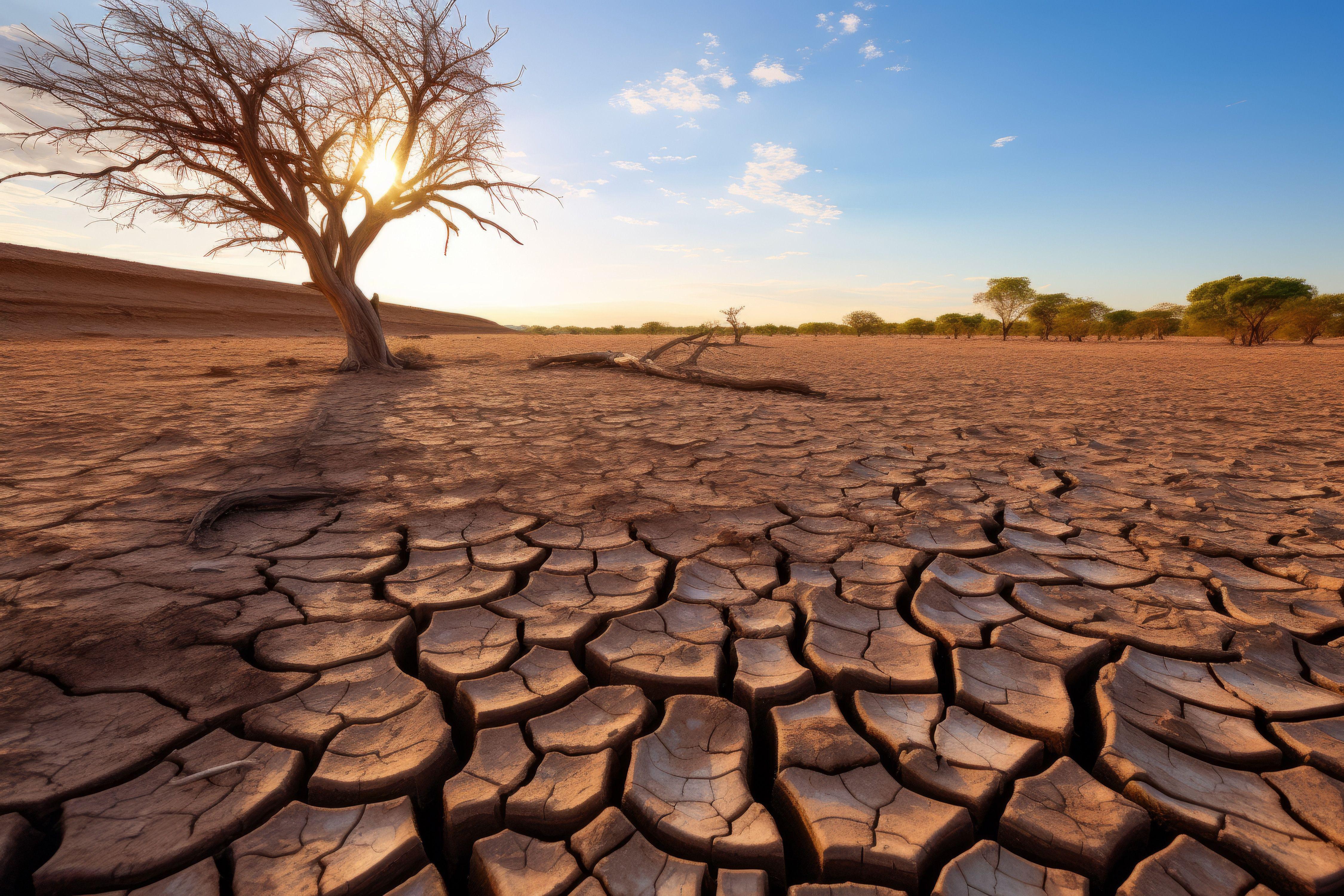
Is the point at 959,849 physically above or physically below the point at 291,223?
below

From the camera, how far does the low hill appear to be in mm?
12617

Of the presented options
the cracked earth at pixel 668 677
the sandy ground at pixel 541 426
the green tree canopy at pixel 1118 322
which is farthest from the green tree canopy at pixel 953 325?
the cracked earth at pixel 668 677

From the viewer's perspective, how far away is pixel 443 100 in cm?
738

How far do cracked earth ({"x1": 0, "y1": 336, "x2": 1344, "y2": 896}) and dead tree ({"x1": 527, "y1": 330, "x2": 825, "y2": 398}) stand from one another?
263 centimetres

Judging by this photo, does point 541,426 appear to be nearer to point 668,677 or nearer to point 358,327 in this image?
point 668,677

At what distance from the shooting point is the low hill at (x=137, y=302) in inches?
497

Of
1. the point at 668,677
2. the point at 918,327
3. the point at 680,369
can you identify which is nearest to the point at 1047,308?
the point at 918,327

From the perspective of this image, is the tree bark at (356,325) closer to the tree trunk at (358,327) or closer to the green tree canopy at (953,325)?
the tree trunk at (358,327)

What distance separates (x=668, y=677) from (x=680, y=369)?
5522 mm

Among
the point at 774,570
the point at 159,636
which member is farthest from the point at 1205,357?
the point at 159,636

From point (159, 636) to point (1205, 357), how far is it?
18.6 m

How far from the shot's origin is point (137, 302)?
15.3 m

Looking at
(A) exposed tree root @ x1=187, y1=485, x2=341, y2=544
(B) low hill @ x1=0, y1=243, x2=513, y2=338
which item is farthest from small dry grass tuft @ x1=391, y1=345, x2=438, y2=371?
(B) low hill @ x1=0, y1=243, x2=513, y2=338

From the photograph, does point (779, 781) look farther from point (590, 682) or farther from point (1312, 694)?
point (1312, 694)
